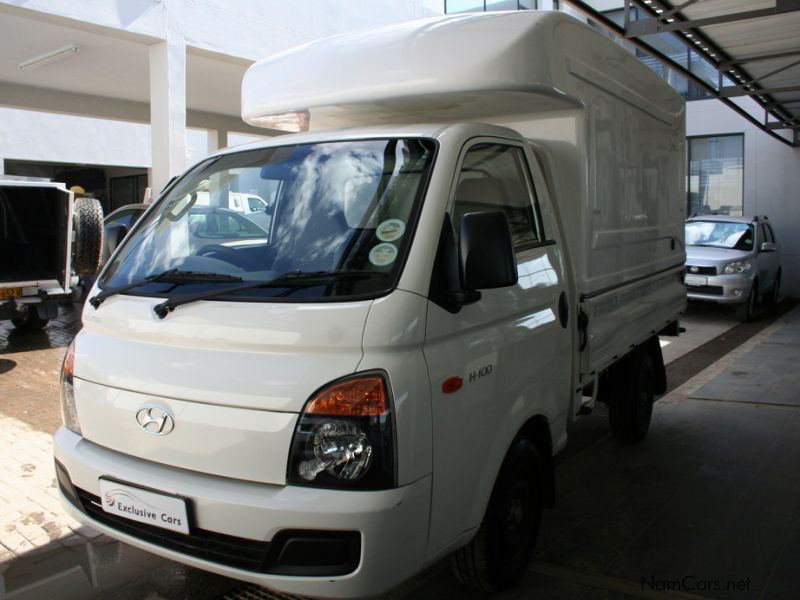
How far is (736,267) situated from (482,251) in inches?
442

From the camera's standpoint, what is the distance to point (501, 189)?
3.39 m

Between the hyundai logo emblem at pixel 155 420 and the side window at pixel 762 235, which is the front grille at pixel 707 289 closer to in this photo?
the side window at pixel 762 235

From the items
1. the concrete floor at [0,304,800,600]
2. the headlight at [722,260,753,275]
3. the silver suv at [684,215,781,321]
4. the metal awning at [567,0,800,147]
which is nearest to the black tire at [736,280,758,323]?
the silver suv at [684,215,781,321]

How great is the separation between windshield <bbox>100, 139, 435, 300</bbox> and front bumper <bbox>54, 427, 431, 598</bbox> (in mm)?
682

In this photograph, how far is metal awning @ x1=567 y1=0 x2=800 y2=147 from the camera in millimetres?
7699

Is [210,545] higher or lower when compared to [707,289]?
lower

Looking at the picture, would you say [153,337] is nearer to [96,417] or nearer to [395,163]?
[96,417]

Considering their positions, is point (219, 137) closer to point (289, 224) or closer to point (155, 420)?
point (289, 224)

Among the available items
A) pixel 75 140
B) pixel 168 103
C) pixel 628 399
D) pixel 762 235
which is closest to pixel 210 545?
pixel 628 399

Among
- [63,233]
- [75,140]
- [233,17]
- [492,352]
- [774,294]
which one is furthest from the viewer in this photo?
[75,140]

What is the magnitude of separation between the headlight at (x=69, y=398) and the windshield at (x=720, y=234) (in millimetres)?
12519

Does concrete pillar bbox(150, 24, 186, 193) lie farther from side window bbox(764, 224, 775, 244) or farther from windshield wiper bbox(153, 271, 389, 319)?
side window bbox(764, 224, 775, 244)

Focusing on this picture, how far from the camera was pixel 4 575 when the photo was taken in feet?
11.7

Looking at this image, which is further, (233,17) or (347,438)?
(233,17)
